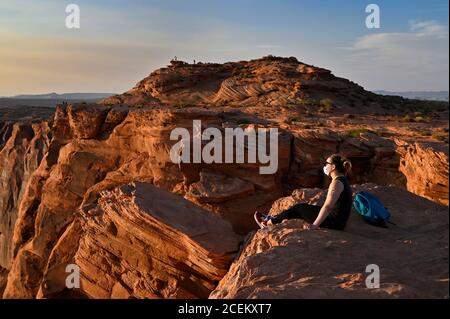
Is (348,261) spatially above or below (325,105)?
below

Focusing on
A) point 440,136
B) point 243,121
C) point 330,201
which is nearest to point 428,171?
point 330,201

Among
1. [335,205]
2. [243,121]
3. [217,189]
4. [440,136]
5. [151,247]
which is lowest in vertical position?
[151,247]

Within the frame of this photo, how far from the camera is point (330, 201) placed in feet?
18.7

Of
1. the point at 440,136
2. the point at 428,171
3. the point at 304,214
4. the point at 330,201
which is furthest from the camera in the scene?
the point at 440,136

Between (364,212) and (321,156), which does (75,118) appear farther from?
(364,212)

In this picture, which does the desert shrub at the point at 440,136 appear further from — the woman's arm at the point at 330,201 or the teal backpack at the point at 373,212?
the woman's arm at the point at 330,201

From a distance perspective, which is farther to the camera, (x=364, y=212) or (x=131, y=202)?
(x=131, y=202)

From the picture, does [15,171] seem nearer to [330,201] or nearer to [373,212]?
[330,201]

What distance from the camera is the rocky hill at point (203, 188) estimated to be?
575cm

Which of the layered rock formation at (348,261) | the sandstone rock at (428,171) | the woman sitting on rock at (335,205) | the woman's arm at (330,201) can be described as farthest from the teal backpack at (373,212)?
the sandstone rock at (428,171)

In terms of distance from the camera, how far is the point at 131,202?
29.2ft

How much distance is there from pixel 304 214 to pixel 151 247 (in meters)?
3.80

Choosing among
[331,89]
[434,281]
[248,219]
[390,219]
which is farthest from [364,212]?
[331,89]

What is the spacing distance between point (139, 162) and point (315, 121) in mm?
9279
